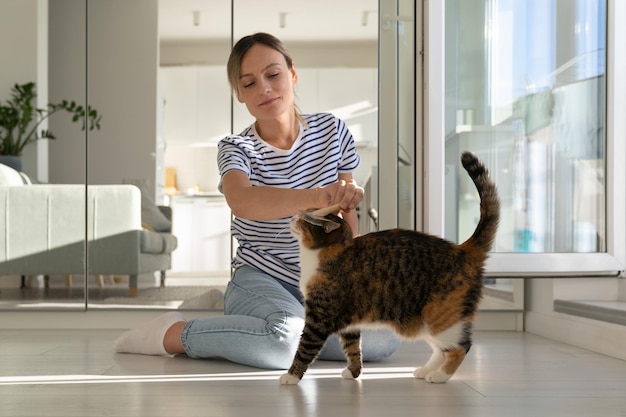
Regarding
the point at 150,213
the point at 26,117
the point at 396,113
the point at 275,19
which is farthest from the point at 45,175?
the point at 396,113

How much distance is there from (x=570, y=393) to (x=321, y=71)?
7.18 feet

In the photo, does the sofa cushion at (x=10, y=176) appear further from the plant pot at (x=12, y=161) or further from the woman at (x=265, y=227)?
the woman at (x=265, y=227)

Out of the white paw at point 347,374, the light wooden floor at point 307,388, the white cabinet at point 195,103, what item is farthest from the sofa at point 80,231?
the white paw at point 347,374

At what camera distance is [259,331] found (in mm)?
2256

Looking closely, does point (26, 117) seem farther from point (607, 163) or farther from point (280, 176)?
point (607, 163)

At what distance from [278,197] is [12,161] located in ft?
7.04

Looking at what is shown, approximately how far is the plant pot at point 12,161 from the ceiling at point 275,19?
0.89 meters

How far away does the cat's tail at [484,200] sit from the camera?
6.16ft

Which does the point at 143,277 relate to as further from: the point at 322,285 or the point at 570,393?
the point at 570,393

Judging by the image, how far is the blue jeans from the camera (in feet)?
7.39

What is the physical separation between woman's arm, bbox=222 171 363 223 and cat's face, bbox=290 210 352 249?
1.4 inches

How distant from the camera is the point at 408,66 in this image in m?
3.55

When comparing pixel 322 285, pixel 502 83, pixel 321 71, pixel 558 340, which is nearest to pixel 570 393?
pixel 322 285

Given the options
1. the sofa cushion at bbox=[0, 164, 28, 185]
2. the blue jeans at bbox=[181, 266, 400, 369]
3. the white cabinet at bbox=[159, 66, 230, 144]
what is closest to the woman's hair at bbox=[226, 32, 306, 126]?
the blue jeans at bbox=[181, 266, 400, 369]
